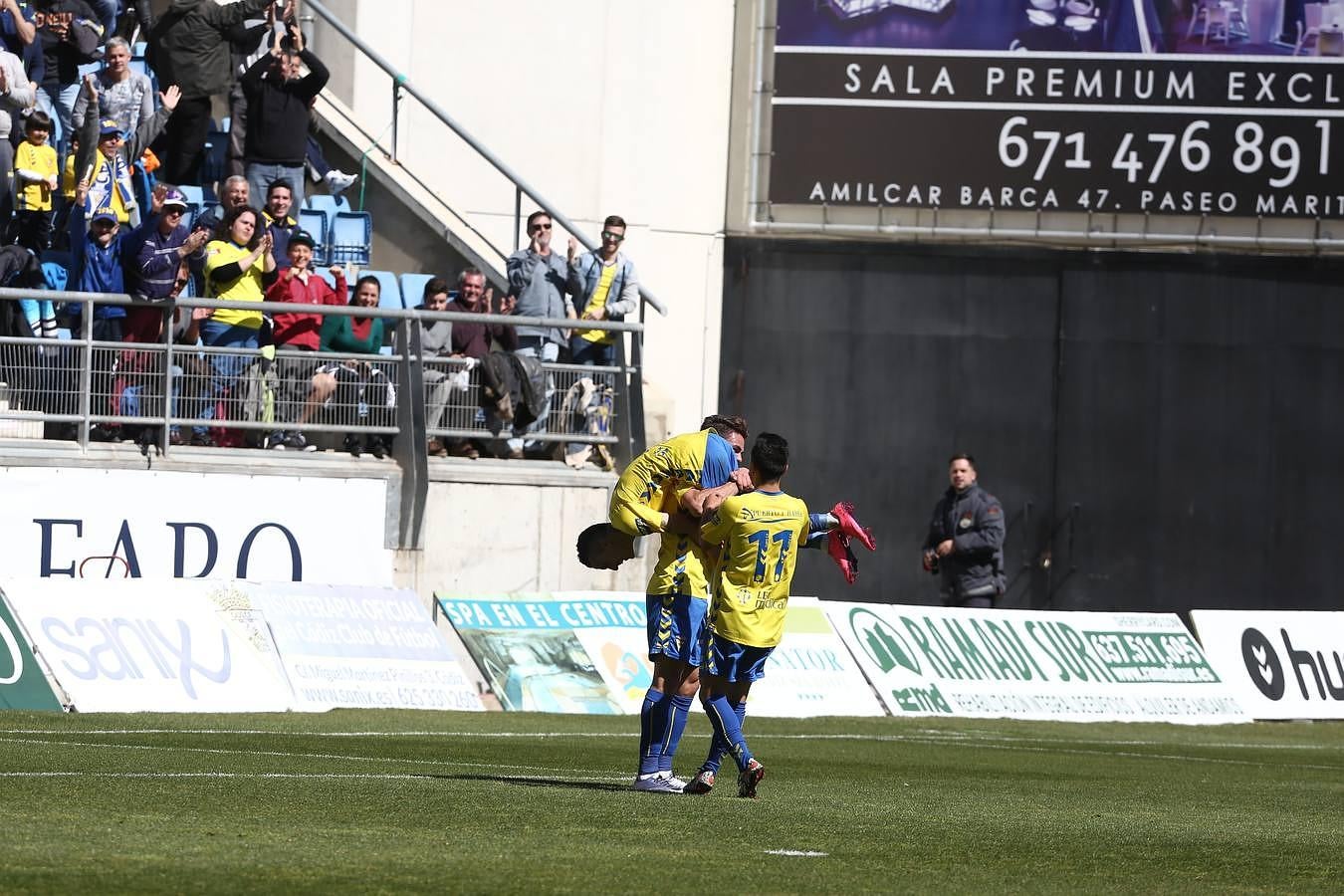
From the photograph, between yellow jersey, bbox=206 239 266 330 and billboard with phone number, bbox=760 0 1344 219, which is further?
billboard with phone number, bbox=760 0 1344 219

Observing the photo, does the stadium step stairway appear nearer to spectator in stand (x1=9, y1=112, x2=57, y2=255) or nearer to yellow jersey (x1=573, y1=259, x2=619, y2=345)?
yellow jersey (x1=573, y1=259, x2=619, y2=345)

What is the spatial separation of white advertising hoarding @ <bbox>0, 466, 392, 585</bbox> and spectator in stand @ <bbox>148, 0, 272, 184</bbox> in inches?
170

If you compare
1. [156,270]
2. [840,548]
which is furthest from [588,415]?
[840,548]

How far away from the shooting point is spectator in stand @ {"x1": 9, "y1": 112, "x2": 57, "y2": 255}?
20531mm

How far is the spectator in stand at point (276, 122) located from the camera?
22.6m

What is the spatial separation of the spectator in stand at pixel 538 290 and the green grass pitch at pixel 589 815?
5.59m

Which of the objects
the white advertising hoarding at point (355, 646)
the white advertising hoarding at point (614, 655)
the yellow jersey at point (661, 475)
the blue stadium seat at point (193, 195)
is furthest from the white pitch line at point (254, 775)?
the blue stadium seat at point (193, 195)

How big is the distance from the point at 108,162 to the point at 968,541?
338 inches

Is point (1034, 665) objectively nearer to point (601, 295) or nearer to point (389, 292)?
point (601, 295)

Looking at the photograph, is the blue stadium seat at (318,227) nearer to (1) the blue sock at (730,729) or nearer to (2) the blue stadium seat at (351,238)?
(2) the blue stadium seat at (351,238)

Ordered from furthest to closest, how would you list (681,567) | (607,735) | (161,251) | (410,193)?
1. (410,193)
2. (161,251)
3. (607,735)
4. (681,567)

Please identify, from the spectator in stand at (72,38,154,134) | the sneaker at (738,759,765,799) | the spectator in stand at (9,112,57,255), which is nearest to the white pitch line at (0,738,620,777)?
the sneaker at (738,759,765,799)

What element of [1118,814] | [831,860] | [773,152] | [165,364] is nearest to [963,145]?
[773,152]

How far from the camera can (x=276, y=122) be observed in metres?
22.6
